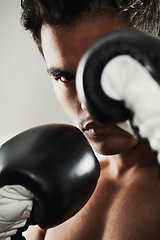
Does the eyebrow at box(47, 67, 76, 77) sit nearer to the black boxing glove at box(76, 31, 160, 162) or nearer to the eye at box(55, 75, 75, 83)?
the eye at box(55, 75, 75, 83)

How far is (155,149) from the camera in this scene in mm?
439

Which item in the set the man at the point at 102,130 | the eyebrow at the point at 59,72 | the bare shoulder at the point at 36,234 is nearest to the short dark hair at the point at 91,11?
the man at the point at 102,130

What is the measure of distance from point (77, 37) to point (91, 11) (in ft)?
0.31

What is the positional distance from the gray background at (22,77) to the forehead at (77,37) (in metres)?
1.36

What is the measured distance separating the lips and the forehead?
0.18 metres

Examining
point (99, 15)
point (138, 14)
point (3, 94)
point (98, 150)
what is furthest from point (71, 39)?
point (3, 94)

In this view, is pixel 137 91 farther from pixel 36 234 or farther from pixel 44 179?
pixel 36 234

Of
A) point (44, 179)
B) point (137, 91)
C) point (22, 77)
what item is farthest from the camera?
point (22, 77)

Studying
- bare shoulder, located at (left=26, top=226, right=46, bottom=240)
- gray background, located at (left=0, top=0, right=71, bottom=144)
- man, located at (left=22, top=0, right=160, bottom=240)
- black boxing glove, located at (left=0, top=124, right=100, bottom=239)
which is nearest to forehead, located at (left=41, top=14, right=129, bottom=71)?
man, located at (left=22, top=0, right=160, bottom=240)

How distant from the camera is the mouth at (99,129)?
94 centimetres

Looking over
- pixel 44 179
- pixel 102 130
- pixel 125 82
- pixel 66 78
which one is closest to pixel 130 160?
pixel 102 130

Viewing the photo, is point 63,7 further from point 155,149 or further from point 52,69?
point 155,149

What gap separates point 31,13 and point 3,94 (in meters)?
1.34

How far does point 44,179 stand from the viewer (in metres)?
0.70
